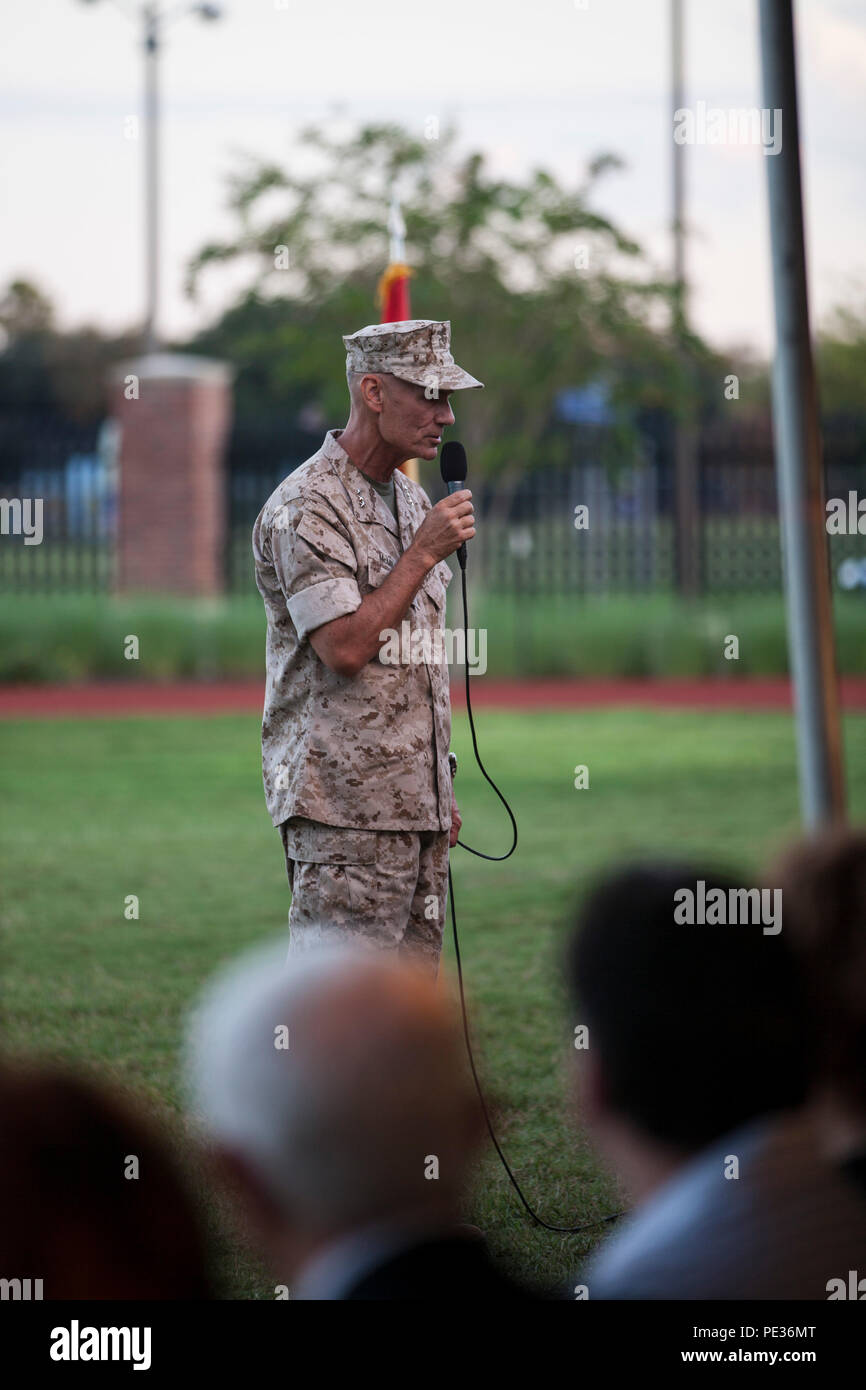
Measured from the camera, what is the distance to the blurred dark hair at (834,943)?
2.08 metres

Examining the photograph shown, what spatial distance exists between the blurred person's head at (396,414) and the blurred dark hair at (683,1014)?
2.11 m

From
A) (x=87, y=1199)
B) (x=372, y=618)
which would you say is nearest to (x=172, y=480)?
(x=372, y=618)

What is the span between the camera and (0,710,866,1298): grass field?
5375mm

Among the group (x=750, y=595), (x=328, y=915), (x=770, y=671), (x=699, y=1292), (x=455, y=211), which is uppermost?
(x=455, y=211)

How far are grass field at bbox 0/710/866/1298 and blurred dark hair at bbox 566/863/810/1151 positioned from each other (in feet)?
0.55

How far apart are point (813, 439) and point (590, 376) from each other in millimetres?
16351

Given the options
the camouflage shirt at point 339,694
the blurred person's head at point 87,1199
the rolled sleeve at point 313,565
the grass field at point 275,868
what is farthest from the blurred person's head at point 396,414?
the blurred person's head at point 87,1199

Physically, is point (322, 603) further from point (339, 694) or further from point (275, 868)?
point (275, 868)

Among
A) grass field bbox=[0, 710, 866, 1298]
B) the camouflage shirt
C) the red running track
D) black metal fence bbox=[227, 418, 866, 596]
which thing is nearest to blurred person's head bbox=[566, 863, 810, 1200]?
grass field bbox=[0, 710, 866, 1298]

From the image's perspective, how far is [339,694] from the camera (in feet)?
13.2

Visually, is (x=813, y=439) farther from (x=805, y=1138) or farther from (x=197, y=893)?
(x=197, y=893)

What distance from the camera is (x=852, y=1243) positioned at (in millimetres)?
2051

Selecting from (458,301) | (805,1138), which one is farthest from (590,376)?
(805,1138)

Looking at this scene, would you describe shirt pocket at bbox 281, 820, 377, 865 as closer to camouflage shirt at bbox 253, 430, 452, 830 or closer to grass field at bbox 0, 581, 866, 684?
camouflage shirt at bbox 253, 430, 452, 830
